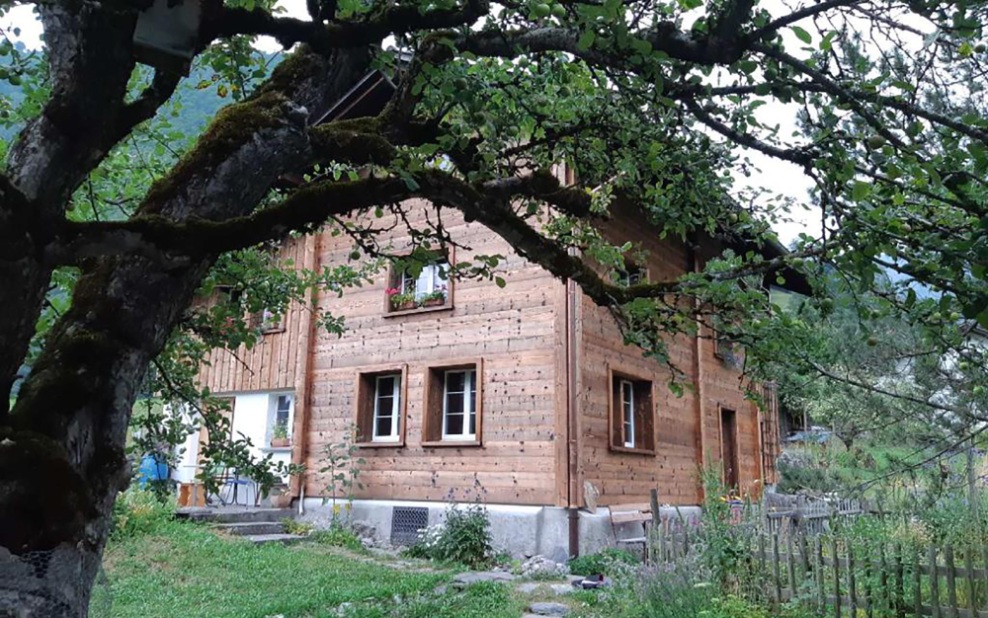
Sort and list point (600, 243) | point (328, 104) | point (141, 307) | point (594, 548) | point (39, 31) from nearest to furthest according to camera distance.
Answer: point (141, 307)
point (39, 31)
point (328, 104)
point (600, 243)
point (594, 548)

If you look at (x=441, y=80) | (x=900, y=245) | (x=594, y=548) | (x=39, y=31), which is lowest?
(x=594, y=548)

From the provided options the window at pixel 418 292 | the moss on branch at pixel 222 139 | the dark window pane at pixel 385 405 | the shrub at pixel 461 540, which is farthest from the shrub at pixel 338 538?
the moss on branch at pixel 222 139

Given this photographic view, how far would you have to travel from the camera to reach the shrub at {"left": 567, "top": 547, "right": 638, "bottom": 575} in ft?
31.9

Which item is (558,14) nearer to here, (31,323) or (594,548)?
(31,323)

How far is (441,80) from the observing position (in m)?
2.79

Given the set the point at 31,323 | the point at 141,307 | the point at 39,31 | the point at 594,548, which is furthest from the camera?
the point at 594,548

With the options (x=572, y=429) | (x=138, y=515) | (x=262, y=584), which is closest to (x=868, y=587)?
(x=572, y=429)

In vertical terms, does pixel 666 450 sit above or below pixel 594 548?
above

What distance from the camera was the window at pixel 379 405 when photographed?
13.1 m

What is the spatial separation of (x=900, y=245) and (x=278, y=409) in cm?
1458

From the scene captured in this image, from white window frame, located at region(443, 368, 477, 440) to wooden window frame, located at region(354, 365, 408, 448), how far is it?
0.67 m

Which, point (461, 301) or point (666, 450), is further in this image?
point (666, 450)

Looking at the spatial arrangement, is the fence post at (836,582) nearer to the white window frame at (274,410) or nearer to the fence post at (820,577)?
the fence post at (820,577)

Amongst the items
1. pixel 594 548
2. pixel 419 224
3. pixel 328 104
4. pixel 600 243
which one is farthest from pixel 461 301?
pixel 328 104
